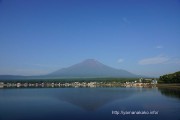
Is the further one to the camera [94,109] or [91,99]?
[91,99]

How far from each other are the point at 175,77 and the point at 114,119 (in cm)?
2569

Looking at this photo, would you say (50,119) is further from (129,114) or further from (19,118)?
(129,114)

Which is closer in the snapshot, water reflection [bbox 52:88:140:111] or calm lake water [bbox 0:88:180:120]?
calm lake water [bbox 0:88:180:120]

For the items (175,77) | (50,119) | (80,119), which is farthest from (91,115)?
(175,77)

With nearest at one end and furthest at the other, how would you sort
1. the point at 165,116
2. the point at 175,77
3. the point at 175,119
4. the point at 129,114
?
1. the point at 175,119
2. the point at 165,116
3. the point at 129,114
4. the point at 175,77

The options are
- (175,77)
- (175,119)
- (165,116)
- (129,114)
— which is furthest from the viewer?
(175,77)

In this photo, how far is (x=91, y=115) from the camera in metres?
12.9

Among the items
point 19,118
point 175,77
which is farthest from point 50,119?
point 175,77

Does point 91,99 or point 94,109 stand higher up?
point 91,99

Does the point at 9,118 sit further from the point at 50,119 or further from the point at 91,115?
the point at 91,115

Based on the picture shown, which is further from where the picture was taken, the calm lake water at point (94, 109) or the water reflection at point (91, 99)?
the water reflection at point (91, 99)

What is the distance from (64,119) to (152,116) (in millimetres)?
3949

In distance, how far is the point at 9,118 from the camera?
1212 centimetres

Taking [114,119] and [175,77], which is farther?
[175,77]
